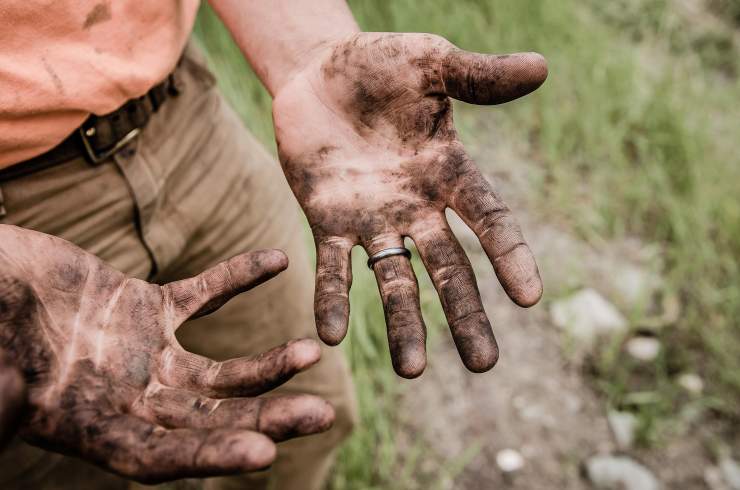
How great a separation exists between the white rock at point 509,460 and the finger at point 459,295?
3.23ft

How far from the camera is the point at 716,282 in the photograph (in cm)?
210

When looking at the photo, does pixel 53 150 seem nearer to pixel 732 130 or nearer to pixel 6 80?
pixel 6 80

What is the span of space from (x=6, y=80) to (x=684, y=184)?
2.25 meters

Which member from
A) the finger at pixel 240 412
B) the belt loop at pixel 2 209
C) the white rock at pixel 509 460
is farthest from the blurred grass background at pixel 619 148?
the belt loop at pixel 2 209

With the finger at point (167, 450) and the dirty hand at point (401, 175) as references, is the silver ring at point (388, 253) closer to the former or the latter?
the dirty hand at point (401, 175)

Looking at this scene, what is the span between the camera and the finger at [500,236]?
3.00 feet

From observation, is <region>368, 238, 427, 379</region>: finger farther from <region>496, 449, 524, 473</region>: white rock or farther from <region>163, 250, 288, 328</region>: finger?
<region>496, 449, 524, 473</region>: white rock

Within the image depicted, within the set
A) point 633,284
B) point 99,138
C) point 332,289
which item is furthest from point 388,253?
point 633,284

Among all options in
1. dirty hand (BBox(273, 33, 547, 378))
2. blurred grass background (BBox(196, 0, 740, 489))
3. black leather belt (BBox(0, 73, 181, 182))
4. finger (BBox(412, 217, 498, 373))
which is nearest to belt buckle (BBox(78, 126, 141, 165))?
black leather belt (BBox(0, 73, 181, 182))

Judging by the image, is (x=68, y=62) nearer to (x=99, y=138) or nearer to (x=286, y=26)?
(x=99, y=138)

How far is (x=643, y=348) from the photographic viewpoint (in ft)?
6.46

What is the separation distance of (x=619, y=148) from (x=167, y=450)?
88.0 inches

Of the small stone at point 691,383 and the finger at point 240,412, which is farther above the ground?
the finger at point 240,412

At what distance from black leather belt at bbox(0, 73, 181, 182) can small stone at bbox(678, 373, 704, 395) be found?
1686 millimetres
